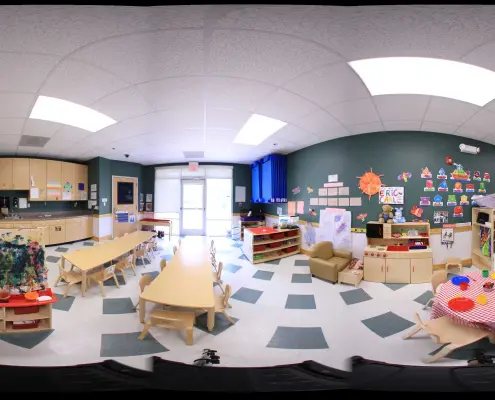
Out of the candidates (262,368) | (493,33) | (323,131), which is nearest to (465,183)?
(323,131)

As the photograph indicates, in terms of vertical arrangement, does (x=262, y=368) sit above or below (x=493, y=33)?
below

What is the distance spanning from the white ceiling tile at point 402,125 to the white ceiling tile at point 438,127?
0.07 m

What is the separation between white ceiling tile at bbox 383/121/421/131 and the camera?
2.62 metres

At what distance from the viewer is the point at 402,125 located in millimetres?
2719

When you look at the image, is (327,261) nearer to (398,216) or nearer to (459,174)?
(398,216)

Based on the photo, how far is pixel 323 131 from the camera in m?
2.69

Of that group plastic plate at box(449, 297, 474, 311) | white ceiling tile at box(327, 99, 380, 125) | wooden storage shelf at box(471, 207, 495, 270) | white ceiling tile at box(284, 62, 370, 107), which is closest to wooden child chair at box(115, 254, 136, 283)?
white ceiling tile at box(284, 62, 370, 107)

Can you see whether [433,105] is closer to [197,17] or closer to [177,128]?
[197,17]

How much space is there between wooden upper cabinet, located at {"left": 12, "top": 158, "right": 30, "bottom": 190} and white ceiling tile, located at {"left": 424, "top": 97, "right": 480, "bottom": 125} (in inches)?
290

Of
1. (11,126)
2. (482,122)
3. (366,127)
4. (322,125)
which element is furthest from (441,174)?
(11,126)

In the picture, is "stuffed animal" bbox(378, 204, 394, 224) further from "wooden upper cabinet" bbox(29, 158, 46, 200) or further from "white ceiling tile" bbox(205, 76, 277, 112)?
"wooden upper cabinet" bbox(29, 158, 46, 200)

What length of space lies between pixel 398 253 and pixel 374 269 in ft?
1.37

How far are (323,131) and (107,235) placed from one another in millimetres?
6139

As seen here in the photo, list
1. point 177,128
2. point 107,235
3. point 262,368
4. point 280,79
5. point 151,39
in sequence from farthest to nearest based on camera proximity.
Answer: point 107,235, point 177,128, point 280,79, point 151,39, point 262,368
